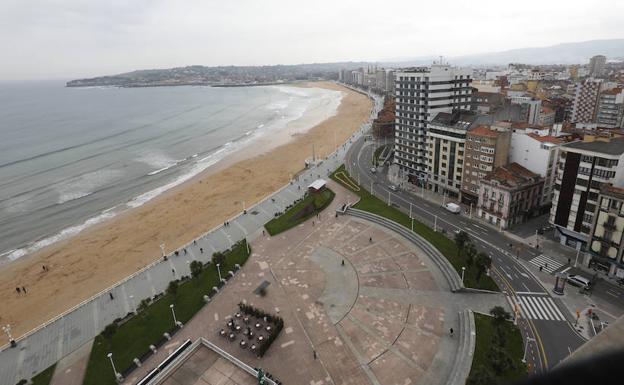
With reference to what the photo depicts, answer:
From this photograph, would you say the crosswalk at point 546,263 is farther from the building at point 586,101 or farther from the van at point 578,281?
the building at point 586,101

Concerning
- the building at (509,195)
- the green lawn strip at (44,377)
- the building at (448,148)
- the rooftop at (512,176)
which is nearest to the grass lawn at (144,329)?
the green lawn strip at (44,377)

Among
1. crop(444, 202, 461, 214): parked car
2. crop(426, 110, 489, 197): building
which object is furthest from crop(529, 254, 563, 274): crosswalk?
crop(426, 110, 489, 197): building

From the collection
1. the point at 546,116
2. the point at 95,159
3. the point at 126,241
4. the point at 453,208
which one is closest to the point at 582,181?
the point at 453,208

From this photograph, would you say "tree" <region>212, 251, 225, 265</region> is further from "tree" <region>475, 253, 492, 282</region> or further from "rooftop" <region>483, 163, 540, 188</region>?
"rooftop" <region>483, 163, 540, 188</region>

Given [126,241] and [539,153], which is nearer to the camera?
[539,153]

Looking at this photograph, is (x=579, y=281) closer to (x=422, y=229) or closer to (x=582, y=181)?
(x=582, y=181)
